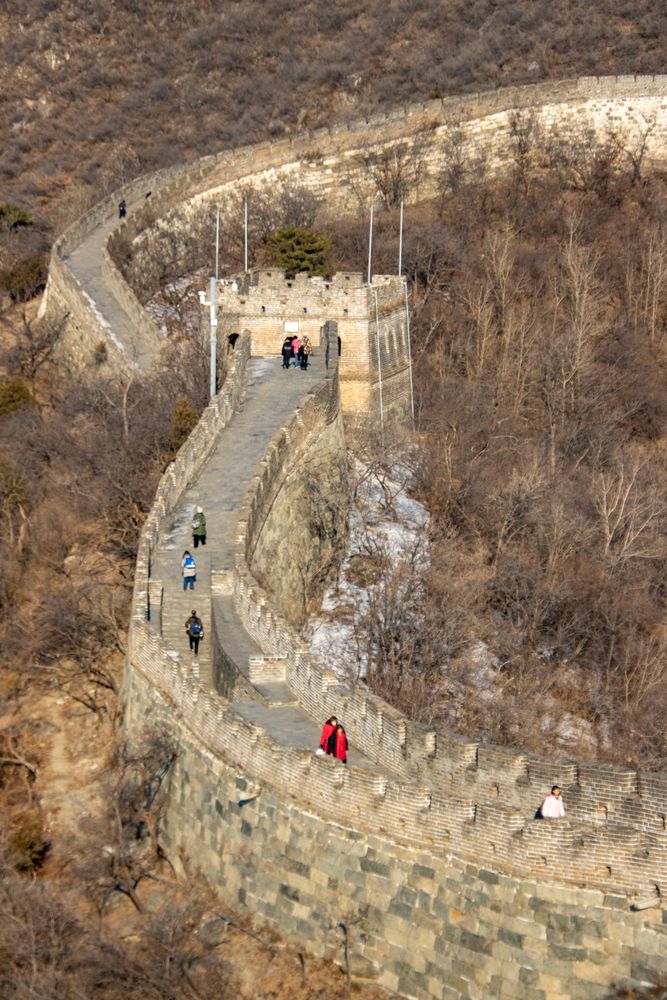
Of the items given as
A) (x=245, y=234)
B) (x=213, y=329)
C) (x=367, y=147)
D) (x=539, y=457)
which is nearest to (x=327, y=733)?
(x=213, y=329)

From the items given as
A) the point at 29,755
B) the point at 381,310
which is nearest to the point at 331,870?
the point at 29,755

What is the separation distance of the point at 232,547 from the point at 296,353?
12.7 metres

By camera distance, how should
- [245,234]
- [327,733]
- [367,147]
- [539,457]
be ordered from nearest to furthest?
[327,733], [539,457], [245,234], [367,147]

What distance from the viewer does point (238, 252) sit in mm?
65312

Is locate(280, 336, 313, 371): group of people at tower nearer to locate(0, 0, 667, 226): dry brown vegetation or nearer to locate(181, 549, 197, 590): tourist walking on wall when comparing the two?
locate(181, 549, 197, 590): tourist walking on wall

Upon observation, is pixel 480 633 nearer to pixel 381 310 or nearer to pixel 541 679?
pixel 541 679

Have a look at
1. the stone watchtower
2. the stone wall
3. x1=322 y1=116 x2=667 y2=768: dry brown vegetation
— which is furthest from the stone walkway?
the stone wall

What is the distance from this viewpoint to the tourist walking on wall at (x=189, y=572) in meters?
36.7

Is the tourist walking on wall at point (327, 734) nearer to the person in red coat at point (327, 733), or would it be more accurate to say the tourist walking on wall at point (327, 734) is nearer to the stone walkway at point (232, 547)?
the person in red coat at point (327, 733)

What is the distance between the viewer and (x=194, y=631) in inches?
1400

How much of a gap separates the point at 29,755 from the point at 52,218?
3905 cm

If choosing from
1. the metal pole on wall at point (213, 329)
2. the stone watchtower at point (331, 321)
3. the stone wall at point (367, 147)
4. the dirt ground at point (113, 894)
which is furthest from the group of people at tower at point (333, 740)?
the stone wall at point (367, 147)

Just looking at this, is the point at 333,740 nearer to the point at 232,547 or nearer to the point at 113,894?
the point at 113,894

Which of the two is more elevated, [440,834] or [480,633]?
[440,834]
